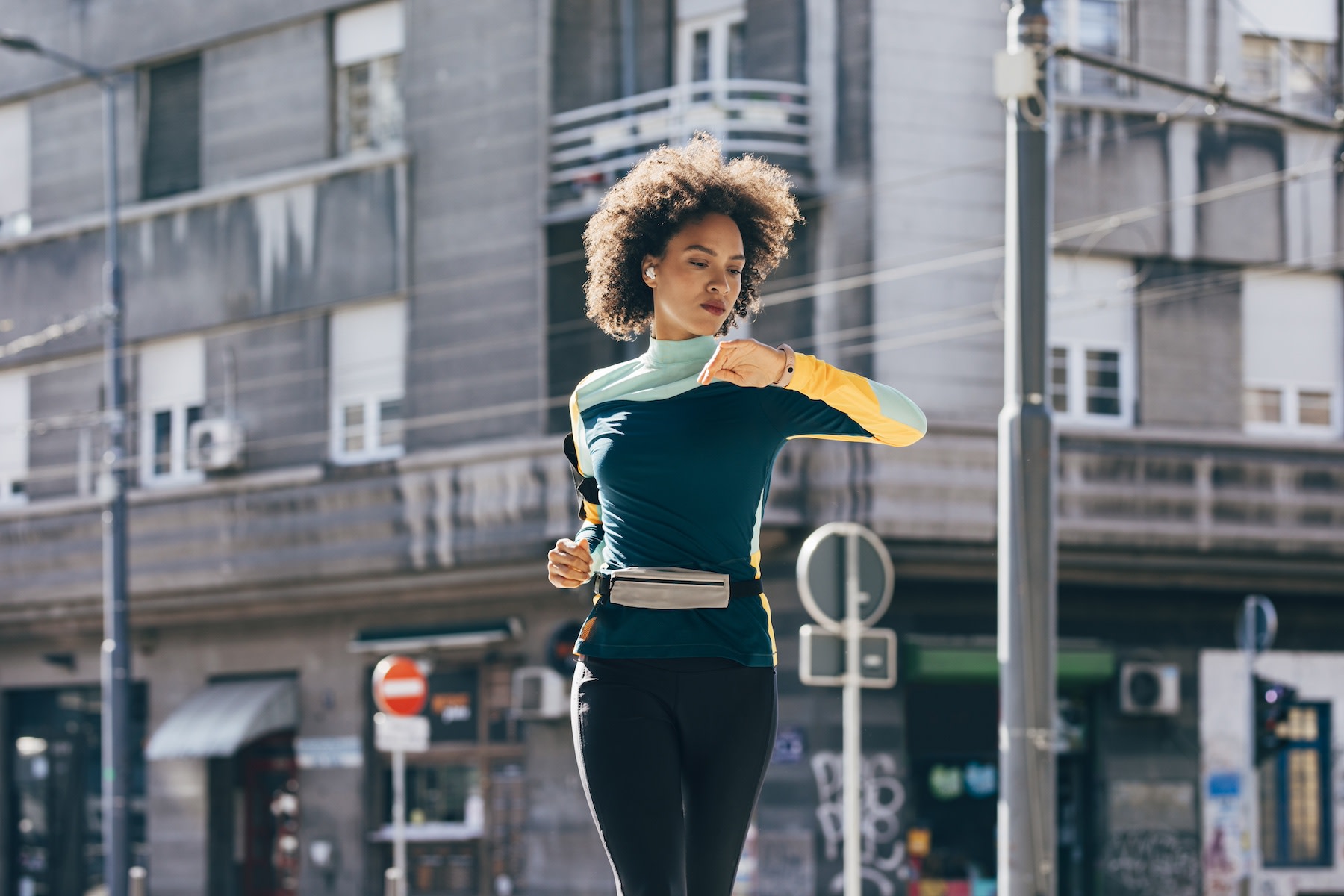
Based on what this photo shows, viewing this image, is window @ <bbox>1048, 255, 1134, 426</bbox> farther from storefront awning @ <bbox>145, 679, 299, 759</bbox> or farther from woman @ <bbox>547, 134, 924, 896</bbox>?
woman @ <bbox>547, 134, 924, 896</bbox>

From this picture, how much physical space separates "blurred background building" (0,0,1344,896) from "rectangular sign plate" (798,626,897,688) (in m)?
6.67

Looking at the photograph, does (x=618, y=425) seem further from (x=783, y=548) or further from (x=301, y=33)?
(x=301, y=33)

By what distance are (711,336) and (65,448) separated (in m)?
22.3

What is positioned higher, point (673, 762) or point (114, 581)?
point (114, 581)

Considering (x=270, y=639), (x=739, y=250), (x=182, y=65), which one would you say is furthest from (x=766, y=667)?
(x=182, y=65)

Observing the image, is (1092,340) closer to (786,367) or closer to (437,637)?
(437,637)

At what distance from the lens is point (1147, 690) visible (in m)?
19.4

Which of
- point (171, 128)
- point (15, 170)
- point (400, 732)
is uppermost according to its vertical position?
point (171, 128)

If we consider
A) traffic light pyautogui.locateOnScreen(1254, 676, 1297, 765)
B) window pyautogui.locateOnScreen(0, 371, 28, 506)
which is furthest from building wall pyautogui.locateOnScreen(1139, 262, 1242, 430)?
window pyautogui.locateOnScreen(0, 371, 28, 506)

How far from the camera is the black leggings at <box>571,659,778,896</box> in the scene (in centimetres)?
333

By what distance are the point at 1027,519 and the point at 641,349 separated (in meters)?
8.74

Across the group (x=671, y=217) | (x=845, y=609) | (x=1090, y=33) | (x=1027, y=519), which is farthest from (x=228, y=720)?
(x=671, y=217)

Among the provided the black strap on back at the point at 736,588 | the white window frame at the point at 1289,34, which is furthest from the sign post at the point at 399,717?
Answer: the black strap on back at the point at 736,588

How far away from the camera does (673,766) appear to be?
11.1ft
